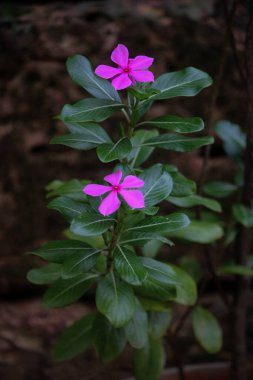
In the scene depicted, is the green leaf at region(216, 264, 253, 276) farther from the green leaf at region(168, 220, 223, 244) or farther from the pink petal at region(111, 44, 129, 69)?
the pink petal at region(111, 44, 129, 69)

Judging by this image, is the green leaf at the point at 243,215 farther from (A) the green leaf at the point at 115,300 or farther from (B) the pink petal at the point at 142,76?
(B) the pink petal at the point at 142,76

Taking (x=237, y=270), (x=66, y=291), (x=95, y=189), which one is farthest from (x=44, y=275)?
(x=237, y=270)

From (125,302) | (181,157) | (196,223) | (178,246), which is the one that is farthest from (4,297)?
(125,302)

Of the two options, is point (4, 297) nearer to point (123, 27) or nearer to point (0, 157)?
point (0, 157)

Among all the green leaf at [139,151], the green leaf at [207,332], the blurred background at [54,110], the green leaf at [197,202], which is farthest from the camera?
the blurred background at [54,110]

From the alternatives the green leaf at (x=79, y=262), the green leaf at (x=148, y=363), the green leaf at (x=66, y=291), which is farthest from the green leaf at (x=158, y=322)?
the green leaf at (x=79, y=262)

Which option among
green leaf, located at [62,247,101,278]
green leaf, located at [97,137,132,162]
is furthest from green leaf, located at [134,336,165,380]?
green leaf, located at [97,137,132,162]
